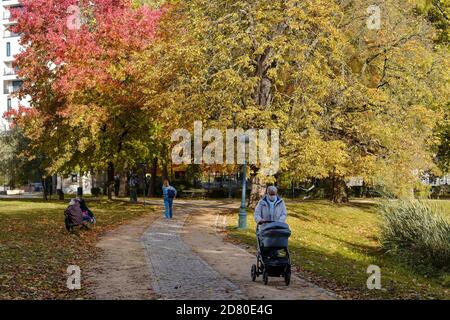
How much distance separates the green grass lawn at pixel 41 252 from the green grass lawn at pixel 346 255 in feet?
16.3

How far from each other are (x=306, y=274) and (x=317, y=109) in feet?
37.9

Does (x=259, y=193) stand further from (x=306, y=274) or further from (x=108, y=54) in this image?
(x=306, y=274)

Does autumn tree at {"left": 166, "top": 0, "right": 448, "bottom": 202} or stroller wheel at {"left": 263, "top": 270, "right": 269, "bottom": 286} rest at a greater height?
autumn tree at {"left": 166, "top": 0, "right": 448, "bottom": 202}

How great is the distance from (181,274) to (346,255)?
24.3 ft

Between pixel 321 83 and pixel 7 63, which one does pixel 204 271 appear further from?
pixel 7 63

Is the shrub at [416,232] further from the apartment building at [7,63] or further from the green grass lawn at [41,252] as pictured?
the apartment building at [7,63]

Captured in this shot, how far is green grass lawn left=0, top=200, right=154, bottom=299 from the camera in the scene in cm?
971

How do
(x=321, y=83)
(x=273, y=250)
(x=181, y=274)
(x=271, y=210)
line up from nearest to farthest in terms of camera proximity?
(x=273, y=250) → (x=271, y=210) → (x=181, y=274) → (x=321, y=83)

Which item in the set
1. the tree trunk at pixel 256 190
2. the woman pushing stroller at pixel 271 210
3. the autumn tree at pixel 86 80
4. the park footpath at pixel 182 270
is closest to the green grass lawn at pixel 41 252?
the park footpath at pixel 182 270

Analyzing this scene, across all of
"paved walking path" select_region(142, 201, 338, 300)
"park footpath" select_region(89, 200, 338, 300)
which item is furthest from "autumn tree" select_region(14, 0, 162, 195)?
"paved walking path" select_region(142, 201, 338, 300)

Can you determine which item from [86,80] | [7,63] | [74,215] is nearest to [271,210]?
[74,215]

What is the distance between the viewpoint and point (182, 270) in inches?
450

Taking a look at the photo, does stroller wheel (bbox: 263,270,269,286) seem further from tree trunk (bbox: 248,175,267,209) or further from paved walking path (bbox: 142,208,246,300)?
tree trunk (bbox: 248,175,267,209)
